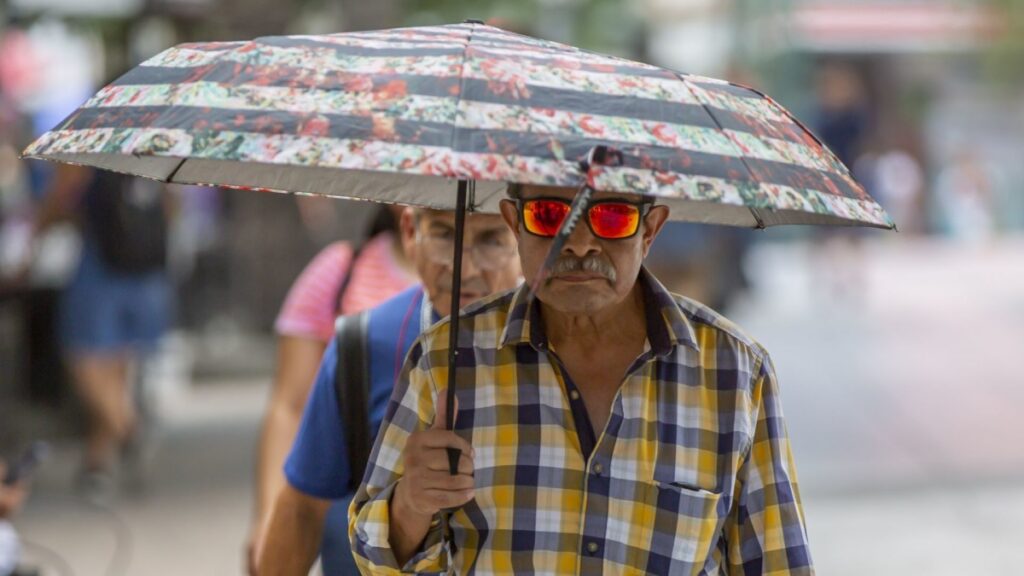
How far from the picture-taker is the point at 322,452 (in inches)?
126

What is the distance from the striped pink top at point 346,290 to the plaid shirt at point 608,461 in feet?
4.55

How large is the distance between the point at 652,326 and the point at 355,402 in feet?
2.24

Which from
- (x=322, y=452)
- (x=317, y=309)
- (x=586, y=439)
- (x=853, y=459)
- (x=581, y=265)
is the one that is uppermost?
(x=581, y=265)

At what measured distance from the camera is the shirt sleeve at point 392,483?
272 centimetres

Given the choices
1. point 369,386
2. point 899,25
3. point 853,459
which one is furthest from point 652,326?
point 899,25

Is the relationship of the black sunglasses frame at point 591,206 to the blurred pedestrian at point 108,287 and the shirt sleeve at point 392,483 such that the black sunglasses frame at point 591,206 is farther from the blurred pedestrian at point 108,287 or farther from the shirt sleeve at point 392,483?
the blurred pedestrian at point 108,287

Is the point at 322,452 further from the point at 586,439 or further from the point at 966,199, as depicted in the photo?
the point at 966,199

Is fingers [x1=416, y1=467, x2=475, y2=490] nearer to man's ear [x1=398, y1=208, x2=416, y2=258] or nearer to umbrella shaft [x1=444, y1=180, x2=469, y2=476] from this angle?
umbrella shaft [x1=444, y1=180, x2=469, y2=476]

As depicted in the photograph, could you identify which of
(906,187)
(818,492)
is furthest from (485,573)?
(906,187)

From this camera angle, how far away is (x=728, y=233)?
13.4 meters

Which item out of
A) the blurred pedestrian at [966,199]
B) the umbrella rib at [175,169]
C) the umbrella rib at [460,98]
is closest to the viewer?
the umbrella rib at [460,98]

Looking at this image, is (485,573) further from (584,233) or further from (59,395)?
(59,395)

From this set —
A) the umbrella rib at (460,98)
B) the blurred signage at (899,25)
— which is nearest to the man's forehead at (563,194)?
the umbrella rib at (460,98)

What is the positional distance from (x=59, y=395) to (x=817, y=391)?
4913 mm
